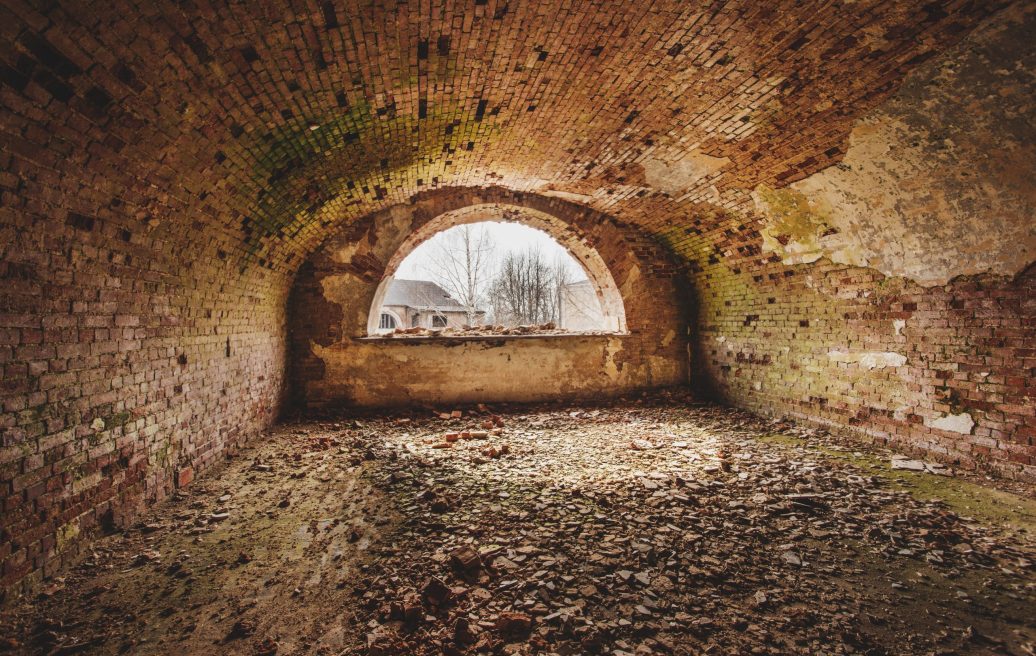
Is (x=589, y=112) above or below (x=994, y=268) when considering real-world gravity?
above

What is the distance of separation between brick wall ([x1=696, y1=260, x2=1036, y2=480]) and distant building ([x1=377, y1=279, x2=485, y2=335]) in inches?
838

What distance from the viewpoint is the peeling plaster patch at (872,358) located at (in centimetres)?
445

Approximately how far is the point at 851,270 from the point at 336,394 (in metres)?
6.88

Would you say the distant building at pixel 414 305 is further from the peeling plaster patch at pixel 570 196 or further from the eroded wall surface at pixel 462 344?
the peeling plaster patch at pixel 570 196

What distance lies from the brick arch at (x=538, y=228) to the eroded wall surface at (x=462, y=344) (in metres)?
0.11

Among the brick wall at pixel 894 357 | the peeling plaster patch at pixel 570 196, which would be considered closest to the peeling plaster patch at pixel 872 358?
the brick wall at pixel 894 357

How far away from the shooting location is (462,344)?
6781 millimetres

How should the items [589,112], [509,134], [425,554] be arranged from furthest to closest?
[509,134] < [589,112] < [425,554]

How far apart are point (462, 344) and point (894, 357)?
17.6ft

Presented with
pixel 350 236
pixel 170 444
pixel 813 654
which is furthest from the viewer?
pixel 350 236

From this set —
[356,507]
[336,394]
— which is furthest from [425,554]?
[336,394]

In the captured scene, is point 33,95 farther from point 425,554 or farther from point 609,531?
point 609,531

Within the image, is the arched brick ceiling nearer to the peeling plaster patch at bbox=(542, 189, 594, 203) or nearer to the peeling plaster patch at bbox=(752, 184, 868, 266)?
the peeling plaster patch at bbox=(752, 184, 868, 266)

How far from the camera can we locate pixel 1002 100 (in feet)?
9.57
